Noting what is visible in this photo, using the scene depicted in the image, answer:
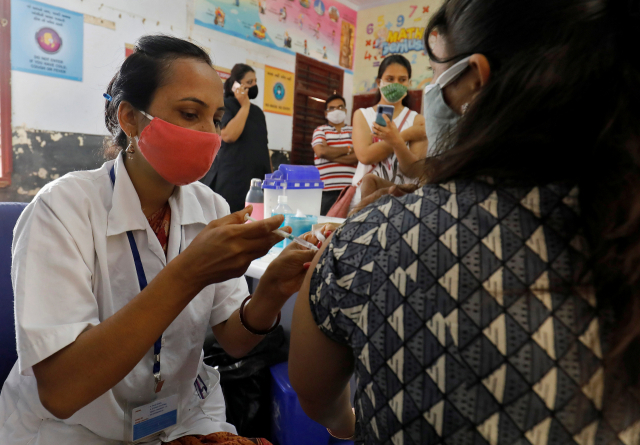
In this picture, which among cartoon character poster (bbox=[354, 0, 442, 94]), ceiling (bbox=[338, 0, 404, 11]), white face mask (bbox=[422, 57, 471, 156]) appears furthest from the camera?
ceiling (bbox=[338, 0, 404, 11])

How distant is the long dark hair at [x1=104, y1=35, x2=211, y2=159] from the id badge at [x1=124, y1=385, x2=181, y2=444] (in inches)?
25.6

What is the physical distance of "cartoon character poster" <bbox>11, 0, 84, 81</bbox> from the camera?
9.56 feet

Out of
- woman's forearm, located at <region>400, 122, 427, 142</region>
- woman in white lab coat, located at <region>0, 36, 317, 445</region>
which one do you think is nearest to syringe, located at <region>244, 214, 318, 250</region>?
woman in white lab coat, located at <region>0, 36, 317, 445</region>

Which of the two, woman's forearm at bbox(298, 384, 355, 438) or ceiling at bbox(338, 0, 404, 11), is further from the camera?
ceiling at bbox(338, 0, 404, 11)

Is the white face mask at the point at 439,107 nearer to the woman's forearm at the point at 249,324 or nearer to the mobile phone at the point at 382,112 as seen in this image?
the woman's forearm at the point at 249,324

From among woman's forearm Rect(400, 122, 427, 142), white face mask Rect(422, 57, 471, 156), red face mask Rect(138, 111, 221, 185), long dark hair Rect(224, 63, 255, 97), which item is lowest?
red face mask Rect(138, 111, 221, 185)

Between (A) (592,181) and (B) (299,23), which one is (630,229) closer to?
(A) (592,181)

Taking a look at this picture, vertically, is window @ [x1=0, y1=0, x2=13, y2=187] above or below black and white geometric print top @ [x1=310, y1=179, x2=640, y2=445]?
above

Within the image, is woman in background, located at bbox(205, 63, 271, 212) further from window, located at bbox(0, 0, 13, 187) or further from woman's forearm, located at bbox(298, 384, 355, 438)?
woman's forearm, located at bbox(298, 384, 355, 438)

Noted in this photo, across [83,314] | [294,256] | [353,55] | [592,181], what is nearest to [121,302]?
[83,314]

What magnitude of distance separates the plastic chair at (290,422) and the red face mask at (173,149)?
834 millimetres

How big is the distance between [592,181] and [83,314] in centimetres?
85

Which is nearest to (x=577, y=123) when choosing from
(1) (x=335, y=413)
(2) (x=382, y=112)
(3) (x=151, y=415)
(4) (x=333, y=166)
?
(1) (x=335, y=413)

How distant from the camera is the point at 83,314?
2.57ft
